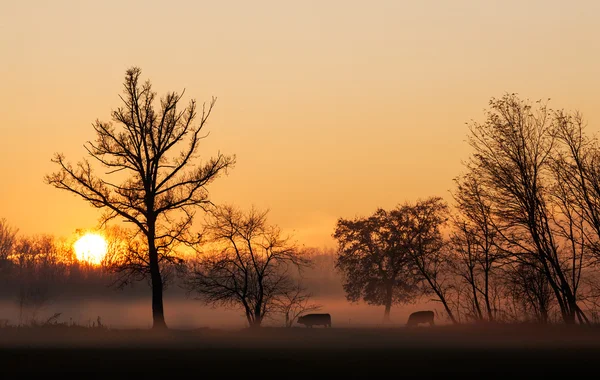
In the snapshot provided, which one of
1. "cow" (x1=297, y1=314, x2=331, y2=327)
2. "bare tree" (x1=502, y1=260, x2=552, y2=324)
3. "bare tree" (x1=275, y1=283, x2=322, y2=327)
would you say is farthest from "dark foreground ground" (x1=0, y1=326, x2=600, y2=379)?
"cow" (x1=297, y1=314, x2=331, y2=327)

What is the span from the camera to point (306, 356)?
27.8 metres

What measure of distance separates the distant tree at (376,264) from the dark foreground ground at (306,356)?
137ft

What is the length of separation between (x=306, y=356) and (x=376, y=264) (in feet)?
191

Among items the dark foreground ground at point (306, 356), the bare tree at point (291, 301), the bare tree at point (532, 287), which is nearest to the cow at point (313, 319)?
the bare tree at point (291, 301)

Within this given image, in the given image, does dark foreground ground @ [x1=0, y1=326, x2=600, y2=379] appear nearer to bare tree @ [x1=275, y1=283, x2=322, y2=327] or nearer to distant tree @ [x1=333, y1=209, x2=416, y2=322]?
bare tree @ [x1=275, y1=283, x2=322, y2=327]

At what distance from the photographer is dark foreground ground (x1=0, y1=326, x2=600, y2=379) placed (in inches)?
846

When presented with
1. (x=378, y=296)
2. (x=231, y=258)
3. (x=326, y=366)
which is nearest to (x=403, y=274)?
(x=378, y=296)

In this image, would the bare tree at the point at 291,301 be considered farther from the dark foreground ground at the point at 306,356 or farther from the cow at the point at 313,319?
the cow at the point at 313,319

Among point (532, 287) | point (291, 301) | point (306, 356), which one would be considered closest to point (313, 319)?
point (291, 301)

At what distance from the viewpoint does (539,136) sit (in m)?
40.9

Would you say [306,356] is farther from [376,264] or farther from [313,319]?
[376,264]

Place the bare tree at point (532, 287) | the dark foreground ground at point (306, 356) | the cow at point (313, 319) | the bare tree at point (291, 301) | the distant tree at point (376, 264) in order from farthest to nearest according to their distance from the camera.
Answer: the distant tree at point (376, 264), the cow at point (313, 319), the bare tree at point (291, 301), the bare tree at point (532, 287), the dark foreground ground at point (306, 356)

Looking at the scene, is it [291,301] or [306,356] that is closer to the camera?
[306,356]

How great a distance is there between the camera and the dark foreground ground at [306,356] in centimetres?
2148
